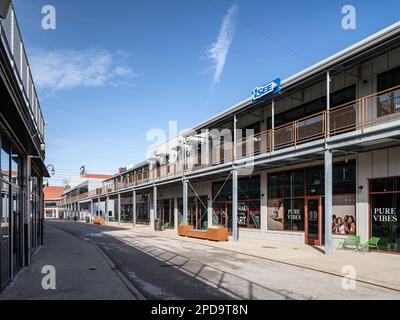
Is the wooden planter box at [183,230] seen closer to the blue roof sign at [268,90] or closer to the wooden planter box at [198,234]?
the wooden planter box at [198,234]

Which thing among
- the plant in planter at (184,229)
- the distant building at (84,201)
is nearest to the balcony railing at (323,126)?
the plant in planter at (184,229)

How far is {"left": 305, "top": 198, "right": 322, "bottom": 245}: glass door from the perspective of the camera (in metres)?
17.4

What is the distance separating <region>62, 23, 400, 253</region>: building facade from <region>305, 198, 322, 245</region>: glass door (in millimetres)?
44

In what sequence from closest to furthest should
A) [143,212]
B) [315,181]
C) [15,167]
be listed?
[15,167] < [315,181] < [143,212]

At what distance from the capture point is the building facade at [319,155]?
14016 mm

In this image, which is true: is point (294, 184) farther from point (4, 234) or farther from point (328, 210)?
point (4, 234)

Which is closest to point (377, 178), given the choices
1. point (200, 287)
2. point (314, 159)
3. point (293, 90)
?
point (314, 159)

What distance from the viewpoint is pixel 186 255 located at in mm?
14984

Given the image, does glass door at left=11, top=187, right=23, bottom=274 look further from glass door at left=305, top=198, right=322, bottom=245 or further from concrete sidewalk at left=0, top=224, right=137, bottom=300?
glass door at left=305, top=198, right=322, bottom=245

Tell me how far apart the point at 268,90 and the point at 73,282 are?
40.1 ft

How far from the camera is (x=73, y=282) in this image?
369 inches

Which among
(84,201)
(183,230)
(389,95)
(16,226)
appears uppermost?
(389,95)

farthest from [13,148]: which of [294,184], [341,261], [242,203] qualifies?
[242,203]
